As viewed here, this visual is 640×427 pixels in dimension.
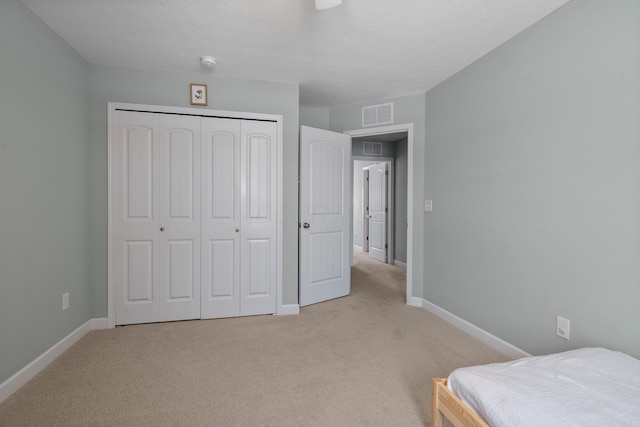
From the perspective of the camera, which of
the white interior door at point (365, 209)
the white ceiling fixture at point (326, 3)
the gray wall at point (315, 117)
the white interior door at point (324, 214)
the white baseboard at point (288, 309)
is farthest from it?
the white interior door at point (365, 209)

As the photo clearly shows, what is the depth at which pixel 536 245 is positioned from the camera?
2.11 metres

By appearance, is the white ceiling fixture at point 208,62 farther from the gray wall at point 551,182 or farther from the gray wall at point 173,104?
the gray wall at point 551,182

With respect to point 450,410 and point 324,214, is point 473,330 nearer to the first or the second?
point 450,410

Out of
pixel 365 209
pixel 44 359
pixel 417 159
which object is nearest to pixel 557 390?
pixel 417 159

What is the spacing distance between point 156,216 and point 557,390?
3.06 m

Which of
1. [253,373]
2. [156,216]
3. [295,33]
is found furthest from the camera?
[156,216]

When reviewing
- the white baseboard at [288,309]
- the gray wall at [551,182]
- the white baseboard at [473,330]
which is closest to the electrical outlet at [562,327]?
the gray wall at [551,182]

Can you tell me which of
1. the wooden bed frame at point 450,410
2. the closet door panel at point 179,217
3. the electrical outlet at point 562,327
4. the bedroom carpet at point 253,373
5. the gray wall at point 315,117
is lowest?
the bedroom carpet at point 253,373

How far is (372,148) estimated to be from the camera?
5.71m

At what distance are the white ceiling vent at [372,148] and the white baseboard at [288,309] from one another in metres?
3.37

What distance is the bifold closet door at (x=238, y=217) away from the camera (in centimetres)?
299

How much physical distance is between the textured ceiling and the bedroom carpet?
7.86ft

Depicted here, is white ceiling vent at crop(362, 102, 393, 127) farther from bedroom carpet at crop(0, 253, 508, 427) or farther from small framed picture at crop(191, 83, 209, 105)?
bedroom carpet at crop(0, 253, 508, 427)

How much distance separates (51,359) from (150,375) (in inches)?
32.4
